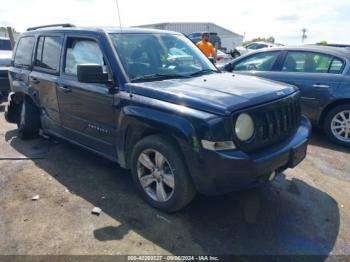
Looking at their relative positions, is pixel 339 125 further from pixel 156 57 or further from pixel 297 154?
pixel 156 57

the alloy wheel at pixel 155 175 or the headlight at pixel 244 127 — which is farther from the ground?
the headlight at pixel 244 127

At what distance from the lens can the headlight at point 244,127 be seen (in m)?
2.96

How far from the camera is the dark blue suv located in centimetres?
295

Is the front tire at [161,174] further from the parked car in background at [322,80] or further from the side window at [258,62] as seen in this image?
the side window at [258,62]

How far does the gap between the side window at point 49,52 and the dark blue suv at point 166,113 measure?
2cm

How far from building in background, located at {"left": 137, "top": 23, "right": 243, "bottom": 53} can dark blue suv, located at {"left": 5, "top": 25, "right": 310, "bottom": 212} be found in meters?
35.9

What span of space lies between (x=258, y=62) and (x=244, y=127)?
3.95 meters

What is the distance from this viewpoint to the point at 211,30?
44.2m

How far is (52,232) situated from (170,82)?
1902 mm

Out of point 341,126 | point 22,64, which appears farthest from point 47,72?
point 341,126

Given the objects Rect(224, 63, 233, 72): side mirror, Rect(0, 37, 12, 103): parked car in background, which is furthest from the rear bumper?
Rect(224, 63, 233, 72): side mirror

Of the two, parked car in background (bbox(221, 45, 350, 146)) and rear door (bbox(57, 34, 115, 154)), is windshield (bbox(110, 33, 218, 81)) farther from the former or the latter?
parked car in background (bbox(221, 45, 350, 146))

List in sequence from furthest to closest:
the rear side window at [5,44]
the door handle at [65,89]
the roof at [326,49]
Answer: the rear side window at [5,44]
the roof at [326,49]
the door handle at [65,89]

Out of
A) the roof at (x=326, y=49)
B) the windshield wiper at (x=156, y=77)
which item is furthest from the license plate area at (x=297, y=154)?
the roof at (x=326, y=49)
